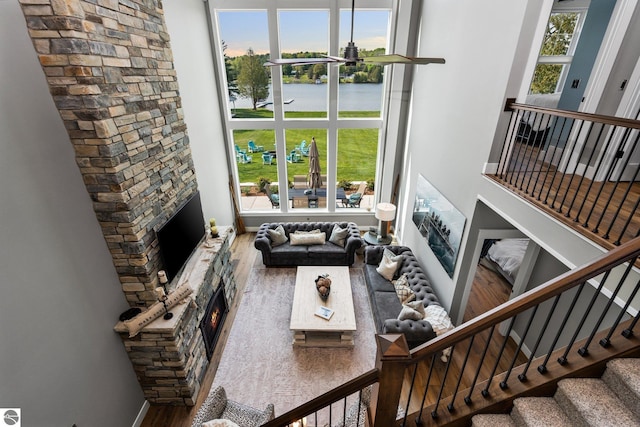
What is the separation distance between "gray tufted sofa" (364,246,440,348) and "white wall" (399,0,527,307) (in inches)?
11.0

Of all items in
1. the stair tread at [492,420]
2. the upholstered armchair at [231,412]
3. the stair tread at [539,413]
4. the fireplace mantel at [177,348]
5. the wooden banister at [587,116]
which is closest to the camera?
the stair tread at [539,413]

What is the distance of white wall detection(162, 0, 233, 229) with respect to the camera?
4.66m

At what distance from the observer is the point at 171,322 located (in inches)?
128

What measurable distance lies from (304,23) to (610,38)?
4.82m

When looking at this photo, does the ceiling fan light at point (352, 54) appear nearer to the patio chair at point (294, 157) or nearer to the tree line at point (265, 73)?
the tree line at point (265, 73)

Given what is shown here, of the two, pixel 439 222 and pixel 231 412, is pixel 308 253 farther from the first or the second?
pixel 231 412

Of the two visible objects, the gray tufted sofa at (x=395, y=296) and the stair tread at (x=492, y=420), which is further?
the gray tufted sofa at (x=395, y=296)

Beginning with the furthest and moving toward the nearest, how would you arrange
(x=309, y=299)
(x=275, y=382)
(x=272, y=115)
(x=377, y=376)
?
(x=272, y=115), (x=309, y=299), (x=275, y=382), (x=377, y=376)

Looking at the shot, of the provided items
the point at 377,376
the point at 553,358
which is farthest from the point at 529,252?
the point at 377,376

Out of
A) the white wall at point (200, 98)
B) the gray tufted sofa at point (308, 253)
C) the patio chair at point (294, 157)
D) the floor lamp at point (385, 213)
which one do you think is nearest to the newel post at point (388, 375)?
the gray tufted sofa at point (308, 253)

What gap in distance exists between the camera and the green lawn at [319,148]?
6.81 meters

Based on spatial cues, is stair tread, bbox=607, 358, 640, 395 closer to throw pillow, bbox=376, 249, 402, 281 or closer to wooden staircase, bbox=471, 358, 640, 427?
wooden staircase, bbox=471, 358, 640, 427

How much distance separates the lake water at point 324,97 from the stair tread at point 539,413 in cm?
598

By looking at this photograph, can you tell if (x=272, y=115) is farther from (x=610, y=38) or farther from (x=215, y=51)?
(x=610, y=38)
